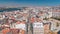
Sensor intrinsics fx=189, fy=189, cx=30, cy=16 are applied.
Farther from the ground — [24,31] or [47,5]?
[47,5]

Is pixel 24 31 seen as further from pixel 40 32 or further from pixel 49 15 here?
pixel 49 15

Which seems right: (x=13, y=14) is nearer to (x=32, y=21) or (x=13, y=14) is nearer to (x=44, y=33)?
(x=32, y=21)

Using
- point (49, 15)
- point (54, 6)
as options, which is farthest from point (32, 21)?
point (54, 6)

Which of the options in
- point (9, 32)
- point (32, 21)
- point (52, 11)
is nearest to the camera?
point (9, 32)

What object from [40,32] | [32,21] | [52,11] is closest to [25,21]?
[32,21]

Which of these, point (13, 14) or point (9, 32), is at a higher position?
point (13, 14)

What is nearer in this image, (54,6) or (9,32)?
(9,32)

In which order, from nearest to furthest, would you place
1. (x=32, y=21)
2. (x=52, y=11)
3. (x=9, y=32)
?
1. (x=9, y=32)
2. (x=32, y=21)
3. (x=52, y=11)

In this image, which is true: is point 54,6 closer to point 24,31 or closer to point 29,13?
point 29,13

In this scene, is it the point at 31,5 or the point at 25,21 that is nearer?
the point at 25,21
